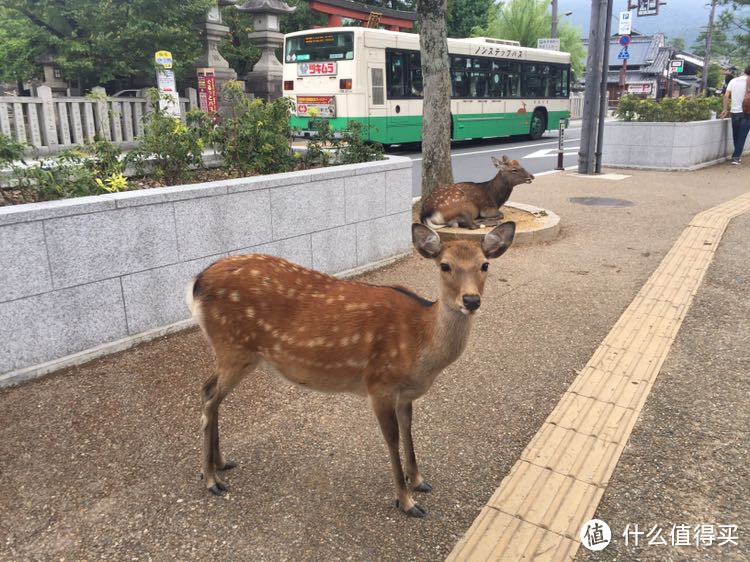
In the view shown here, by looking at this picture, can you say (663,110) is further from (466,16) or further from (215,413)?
(466,16)

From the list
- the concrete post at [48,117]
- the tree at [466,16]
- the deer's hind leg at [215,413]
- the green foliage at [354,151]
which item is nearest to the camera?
the deer's hind leg at [215,413]

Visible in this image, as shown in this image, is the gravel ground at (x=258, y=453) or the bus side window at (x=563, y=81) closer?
the gravel ground at (x=258, y=453)

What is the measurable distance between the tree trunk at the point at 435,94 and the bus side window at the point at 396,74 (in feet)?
29.0

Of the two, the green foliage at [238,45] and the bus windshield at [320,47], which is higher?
the green foliage at [238,45]

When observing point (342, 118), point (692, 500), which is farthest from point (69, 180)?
point (342, 118)

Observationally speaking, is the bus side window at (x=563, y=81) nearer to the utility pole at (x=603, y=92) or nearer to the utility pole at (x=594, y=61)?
the utility pole at (x=603, y=92)

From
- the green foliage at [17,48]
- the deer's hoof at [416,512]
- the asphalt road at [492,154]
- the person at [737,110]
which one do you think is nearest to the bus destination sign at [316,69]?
the asphalt road at [492,154]

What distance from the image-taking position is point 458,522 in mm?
3074

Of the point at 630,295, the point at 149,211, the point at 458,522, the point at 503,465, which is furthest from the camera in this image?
the point at 630,295

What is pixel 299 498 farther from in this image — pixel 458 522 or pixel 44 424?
pixel 44 424

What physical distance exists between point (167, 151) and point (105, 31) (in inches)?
525

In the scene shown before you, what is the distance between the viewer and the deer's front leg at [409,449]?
321 cm

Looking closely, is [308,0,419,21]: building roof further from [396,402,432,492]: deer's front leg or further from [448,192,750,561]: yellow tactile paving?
[396,402,432,492]: deer's front leg

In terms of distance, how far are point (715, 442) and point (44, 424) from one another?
4179 mm
